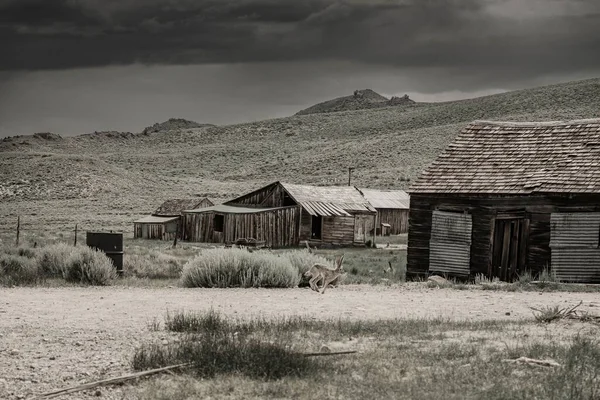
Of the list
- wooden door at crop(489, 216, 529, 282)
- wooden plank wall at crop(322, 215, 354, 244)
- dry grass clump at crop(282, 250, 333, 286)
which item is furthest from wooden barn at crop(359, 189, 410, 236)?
dry grass clump at crop(282, 250, 333, 286)

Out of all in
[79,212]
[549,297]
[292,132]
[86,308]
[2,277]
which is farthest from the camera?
[292,132]

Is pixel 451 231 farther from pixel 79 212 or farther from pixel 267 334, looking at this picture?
pixel 79 212

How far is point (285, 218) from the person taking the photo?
41375 mm

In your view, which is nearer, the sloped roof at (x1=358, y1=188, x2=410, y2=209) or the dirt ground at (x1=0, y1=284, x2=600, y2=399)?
the dirt ground at (x1=0, y1=284, x2=600, y2=399)

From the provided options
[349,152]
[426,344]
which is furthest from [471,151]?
[349,152]

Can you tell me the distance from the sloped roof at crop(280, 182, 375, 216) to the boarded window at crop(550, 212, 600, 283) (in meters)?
21.2

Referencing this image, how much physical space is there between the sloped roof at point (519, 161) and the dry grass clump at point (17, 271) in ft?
32.2

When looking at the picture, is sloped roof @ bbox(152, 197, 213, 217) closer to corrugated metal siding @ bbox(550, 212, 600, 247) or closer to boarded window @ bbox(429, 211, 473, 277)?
boarded window @ bbox(429, 211, 473, 277)

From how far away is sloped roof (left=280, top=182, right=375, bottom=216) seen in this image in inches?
1650

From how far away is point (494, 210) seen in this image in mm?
20859

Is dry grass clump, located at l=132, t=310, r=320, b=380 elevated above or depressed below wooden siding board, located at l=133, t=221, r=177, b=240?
above

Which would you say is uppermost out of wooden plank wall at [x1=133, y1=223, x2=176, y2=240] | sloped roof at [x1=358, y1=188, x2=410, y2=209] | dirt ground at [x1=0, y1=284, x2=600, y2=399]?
sloped roof at [x1=358, y1=188, x2=410, y2=209]

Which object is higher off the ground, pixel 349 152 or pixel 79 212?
pixel 349 152

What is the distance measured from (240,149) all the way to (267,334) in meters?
96.6
